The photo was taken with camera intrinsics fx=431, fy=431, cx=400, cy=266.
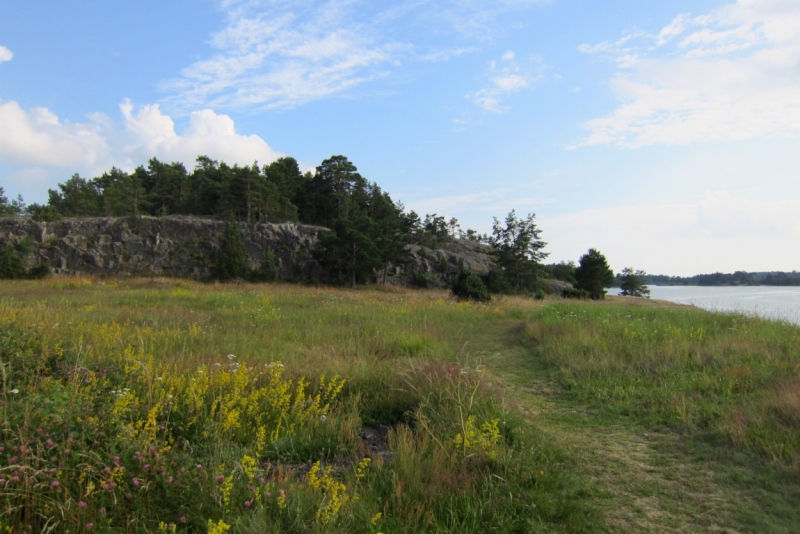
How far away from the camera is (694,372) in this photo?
20.1 ft

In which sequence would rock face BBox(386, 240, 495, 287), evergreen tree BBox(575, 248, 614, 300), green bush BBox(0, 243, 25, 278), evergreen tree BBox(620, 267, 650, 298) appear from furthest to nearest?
evergreen tree BBox(620, 267, 650, 298), evergreen tree BBox(575, 248, 614, 300), rock face BBox(386, 240, 495, 287), green bush BBox(0, 243, 25, 278)

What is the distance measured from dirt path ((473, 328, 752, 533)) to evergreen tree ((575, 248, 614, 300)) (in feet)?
137

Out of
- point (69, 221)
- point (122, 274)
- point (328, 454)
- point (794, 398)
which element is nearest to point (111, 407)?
point (328, 454)

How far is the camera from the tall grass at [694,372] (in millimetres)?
4254

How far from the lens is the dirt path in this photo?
2910 mm

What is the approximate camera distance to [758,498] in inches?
123

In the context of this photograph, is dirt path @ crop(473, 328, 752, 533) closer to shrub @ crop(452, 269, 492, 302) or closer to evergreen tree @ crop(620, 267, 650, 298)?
shrub @ crop(452, 269, 492, 302)

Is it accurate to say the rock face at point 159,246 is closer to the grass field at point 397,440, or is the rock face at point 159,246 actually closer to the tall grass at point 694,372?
the grass field at point 397,440

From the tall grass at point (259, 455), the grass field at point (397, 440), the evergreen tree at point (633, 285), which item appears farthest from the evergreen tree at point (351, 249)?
the evergreen tree at point (633, 285)

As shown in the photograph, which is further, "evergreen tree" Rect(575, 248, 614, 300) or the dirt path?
"evergreen tree" Rect(575, 248, 614, 300)

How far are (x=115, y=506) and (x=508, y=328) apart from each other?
35.7 ft

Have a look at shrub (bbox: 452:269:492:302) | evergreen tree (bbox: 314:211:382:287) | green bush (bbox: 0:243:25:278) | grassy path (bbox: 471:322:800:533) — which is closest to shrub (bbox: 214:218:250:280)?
evergreen tree (bbox: 314:211:382:287)

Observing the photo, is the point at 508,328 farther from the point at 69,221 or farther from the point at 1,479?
the point at 69,221

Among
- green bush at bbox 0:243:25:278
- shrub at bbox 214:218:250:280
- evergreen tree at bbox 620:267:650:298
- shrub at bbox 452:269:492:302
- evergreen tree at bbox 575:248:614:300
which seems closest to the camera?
shrub at bbox 452:269:492:302
